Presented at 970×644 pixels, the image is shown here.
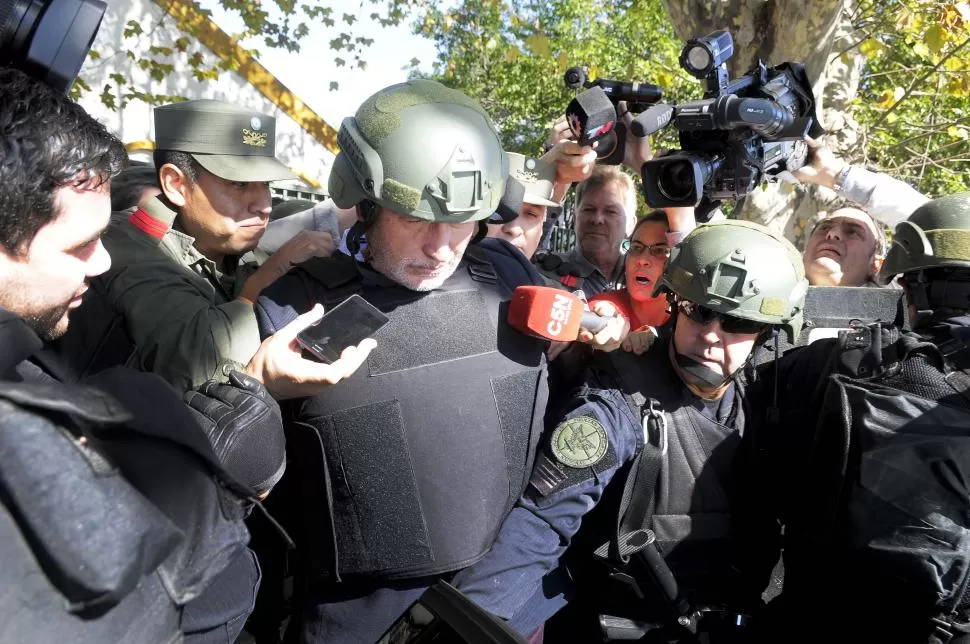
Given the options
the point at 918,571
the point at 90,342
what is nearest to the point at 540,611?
the point at 918,571

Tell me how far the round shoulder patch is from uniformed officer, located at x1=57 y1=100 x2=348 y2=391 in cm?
78

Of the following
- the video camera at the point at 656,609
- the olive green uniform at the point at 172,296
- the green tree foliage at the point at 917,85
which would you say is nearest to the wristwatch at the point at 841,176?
the video camera at the point at 656,609

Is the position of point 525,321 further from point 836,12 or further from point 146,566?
point 836,12

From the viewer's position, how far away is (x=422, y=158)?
5.99 ft

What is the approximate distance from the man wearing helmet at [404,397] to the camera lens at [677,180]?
0.73 m

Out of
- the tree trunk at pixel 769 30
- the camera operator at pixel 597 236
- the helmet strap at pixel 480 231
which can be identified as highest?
the tree trunk at pixel 769 30

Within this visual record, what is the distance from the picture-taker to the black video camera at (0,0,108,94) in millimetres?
1305

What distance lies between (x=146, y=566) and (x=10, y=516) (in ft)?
0.50

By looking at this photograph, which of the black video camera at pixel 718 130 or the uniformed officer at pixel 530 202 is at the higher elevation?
the black video camera at pixel 718 130

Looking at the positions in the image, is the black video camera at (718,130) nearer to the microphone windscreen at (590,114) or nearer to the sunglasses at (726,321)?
the microphone windscreen at (590,114)

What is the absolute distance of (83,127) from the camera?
4.30 ft

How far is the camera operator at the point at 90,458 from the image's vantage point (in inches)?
32.6

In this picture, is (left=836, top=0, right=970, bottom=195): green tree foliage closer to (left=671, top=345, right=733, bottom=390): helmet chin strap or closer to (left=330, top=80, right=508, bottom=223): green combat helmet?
(left=671, top=345, right=733, bottom=390): helmet chin strap

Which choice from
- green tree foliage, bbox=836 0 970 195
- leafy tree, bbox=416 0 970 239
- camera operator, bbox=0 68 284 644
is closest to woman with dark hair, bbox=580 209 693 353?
camera operator, bbox=0 68 284 644
